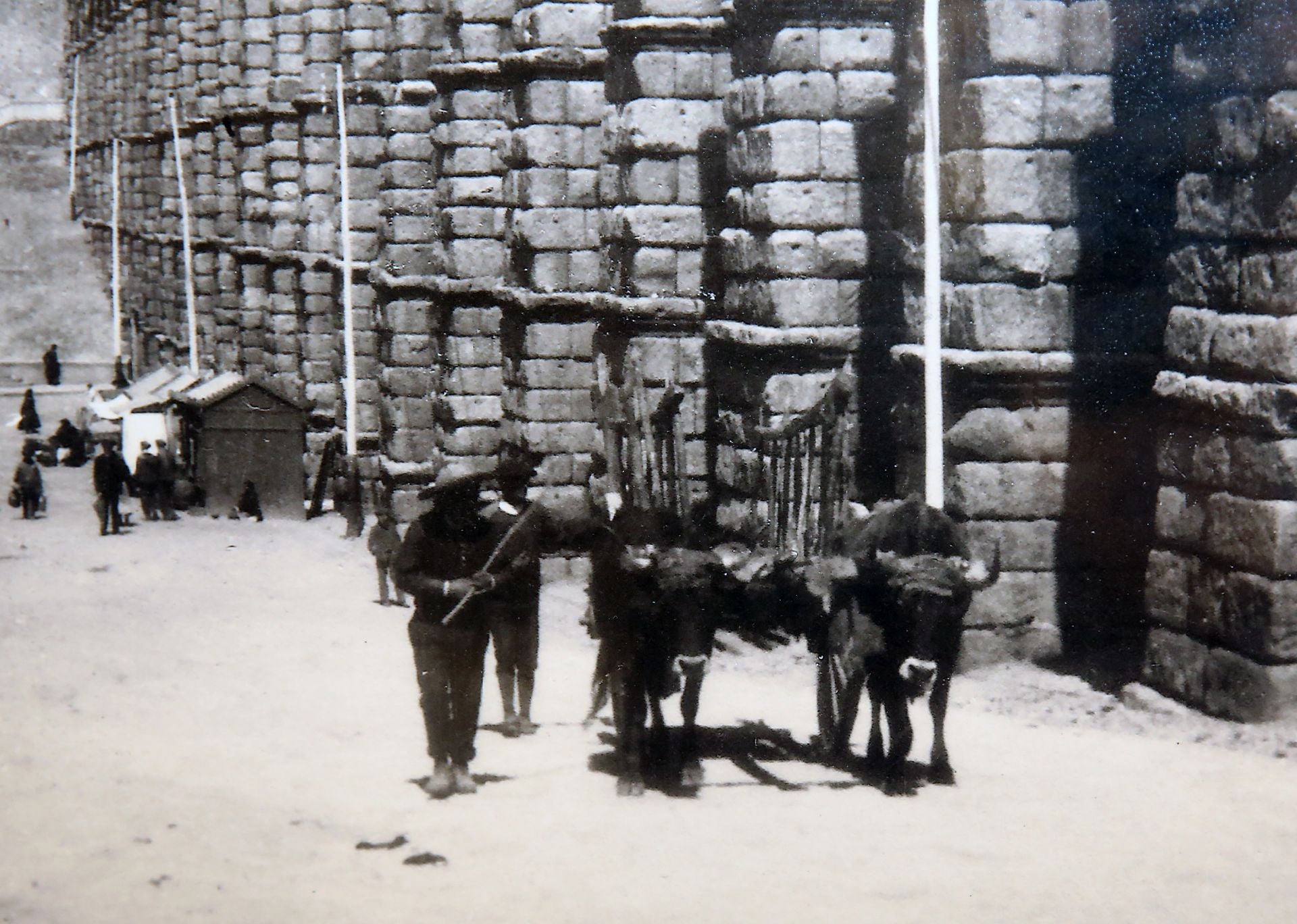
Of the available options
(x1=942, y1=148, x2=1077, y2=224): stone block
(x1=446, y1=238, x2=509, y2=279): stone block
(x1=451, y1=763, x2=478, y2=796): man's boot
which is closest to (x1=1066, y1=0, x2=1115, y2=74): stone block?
(x1=942, y1=148, x2=1077, y2=224): stone block

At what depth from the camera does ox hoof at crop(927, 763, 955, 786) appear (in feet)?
29.2

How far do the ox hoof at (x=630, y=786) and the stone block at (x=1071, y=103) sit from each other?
5.59 metres

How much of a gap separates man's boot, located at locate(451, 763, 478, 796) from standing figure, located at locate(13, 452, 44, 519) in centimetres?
1641

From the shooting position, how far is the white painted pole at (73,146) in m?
61.4

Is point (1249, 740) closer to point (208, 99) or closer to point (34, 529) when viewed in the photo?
point (34, 529)

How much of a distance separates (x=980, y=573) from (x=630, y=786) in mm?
2125

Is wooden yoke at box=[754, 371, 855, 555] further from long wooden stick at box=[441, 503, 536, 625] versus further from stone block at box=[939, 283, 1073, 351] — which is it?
long wooden stick at box=[441, 503, 536, 625]

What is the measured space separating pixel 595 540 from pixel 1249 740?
3.93 m


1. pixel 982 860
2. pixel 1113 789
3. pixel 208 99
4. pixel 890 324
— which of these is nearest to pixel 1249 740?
pixel 1113 789

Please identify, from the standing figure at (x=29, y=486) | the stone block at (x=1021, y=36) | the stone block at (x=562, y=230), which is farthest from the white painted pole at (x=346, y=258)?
the stone block at (x=1021, y=36)

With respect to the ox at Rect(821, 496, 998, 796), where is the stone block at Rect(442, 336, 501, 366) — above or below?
above

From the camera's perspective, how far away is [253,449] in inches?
940

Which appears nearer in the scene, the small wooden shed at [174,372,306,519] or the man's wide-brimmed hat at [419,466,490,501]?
the man's wide-brimmed hat at [419,466,490,501]

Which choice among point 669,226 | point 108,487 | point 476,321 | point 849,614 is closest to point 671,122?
point 669,226
